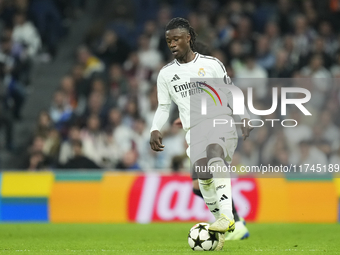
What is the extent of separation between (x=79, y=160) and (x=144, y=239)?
14.5ft

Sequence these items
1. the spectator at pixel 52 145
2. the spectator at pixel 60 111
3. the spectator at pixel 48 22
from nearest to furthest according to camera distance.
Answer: the spectator at pixel 52 145 < the spectator at pixel 60 111 < the spectator at pixel 48 22

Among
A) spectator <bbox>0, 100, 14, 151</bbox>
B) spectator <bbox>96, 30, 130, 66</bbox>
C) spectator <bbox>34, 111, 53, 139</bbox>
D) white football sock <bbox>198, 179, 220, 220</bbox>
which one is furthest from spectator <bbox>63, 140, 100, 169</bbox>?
white football sock <bbox>198, 179, 220, 220</bbox>

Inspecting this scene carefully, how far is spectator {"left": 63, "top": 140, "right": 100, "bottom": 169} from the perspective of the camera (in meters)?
12.3

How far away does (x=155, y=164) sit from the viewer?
1283cm

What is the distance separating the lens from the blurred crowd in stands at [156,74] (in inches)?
489

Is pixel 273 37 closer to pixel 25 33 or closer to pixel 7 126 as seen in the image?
pixel 25 33

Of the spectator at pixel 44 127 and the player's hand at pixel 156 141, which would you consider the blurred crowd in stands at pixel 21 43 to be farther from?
the player's hand at pixel 156 141

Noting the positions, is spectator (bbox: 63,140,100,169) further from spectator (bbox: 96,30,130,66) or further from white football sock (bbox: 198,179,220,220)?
white football sock (bbox: 198,179,220,220)

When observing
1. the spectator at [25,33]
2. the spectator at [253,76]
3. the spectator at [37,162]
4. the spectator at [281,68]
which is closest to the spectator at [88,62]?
the spectator at [25,33]

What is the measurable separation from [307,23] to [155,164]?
15.0 feet

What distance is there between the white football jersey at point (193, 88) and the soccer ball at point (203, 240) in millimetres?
1071

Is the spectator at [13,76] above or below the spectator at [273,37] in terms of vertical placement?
below

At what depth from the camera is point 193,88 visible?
700 centimetres

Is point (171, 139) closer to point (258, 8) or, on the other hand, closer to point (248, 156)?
point (248, 156)
